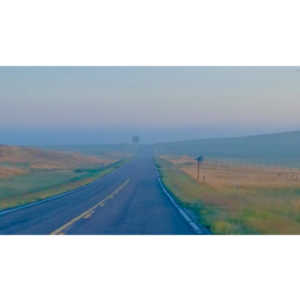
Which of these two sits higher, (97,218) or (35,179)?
→ (97,218)

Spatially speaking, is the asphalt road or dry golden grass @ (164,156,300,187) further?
dry golden grass @ (164,156,300,187)

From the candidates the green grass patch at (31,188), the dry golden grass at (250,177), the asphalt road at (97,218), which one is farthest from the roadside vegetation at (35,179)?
the dry golden grass at (250,177)

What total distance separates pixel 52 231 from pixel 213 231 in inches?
203

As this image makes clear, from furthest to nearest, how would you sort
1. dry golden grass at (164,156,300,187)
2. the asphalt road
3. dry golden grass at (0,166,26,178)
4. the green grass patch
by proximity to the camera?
1. dry golden grass at (0,166,26,178)
2. dry golden grass at (164,156,300,187)
3. the green grass patch
4. the asphalt road

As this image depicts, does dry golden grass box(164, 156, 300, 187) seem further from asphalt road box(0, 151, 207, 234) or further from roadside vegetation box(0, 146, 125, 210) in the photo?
asphalt road box(0, 151, 207, 234)

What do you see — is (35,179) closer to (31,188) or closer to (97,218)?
(31,188)

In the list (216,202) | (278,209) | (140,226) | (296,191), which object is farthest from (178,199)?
(296,191)

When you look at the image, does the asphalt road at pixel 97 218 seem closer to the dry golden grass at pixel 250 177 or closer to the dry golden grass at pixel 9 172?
the dry golden grass at pixel 250 177

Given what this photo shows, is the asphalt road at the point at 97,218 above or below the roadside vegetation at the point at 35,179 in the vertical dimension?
above

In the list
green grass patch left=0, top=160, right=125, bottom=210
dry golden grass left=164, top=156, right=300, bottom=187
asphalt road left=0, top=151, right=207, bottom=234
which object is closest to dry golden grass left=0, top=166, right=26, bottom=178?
green grass patch left=0, top=160, right=125, bottom=210

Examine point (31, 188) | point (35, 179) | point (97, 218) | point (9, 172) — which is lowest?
point (35, 179)

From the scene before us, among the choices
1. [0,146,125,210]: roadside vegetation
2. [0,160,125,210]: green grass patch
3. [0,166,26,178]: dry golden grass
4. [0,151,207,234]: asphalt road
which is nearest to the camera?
[0,151,207,234]: asphalt road

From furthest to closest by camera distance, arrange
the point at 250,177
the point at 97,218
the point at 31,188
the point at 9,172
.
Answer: the point at 9,172, the point at 250,177, the point at 31,188, the point at 97,218

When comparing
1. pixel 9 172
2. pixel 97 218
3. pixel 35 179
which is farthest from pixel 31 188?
pixel 9 172
